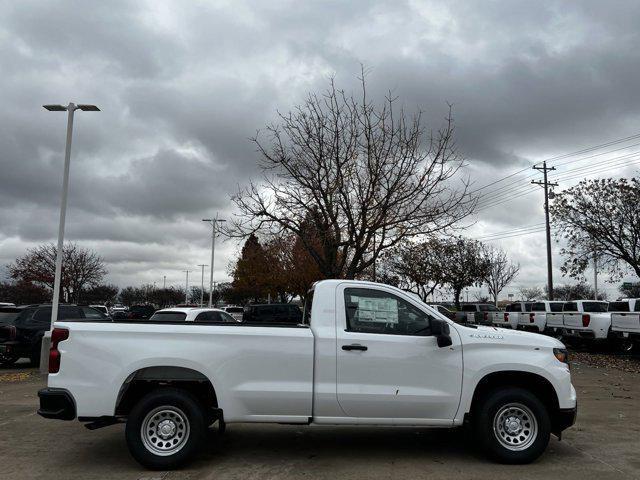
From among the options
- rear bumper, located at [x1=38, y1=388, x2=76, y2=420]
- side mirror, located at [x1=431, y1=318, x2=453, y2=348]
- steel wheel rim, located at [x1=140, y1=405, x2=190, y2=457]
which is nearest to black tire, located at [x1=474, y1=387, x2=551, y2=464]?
side mirror, located at [x1=431, y1=318, x2=453, y2=348]

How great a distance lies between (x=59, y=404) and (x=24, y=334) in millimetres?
10950

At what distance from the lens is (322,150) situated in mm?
14852

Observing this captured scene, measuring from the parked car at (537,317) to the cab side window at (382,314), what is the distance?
19163 millimetres

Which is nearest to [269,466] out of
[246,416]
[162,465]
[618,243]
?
[246,416]

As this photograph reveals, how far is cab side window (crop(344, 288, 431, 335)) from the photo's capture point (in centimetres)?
616

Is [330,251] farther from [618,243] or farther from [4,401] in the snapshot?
[618,243]

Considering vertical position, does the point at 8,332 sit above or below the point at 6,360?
above

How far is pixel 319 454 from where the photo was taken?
6.51 metres

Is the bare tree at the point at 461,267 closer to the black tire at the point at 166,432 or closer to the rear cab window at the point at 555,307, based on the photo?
the rear cab window at the point at 555,307

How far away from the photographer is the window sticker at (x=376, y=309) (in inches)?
245

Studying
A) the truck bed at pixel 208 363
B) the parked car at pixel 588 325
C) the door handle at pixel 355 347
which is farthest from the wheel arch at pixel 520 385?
the parked car at pixel 588 325

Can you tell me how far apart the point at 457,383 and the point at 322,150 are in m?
9.70

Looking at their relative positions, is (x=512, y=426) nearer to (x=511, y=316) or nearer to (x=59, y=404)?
(x=59, y=404)

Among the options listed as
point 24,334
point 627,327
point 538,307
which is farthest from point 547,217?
point 24,334
